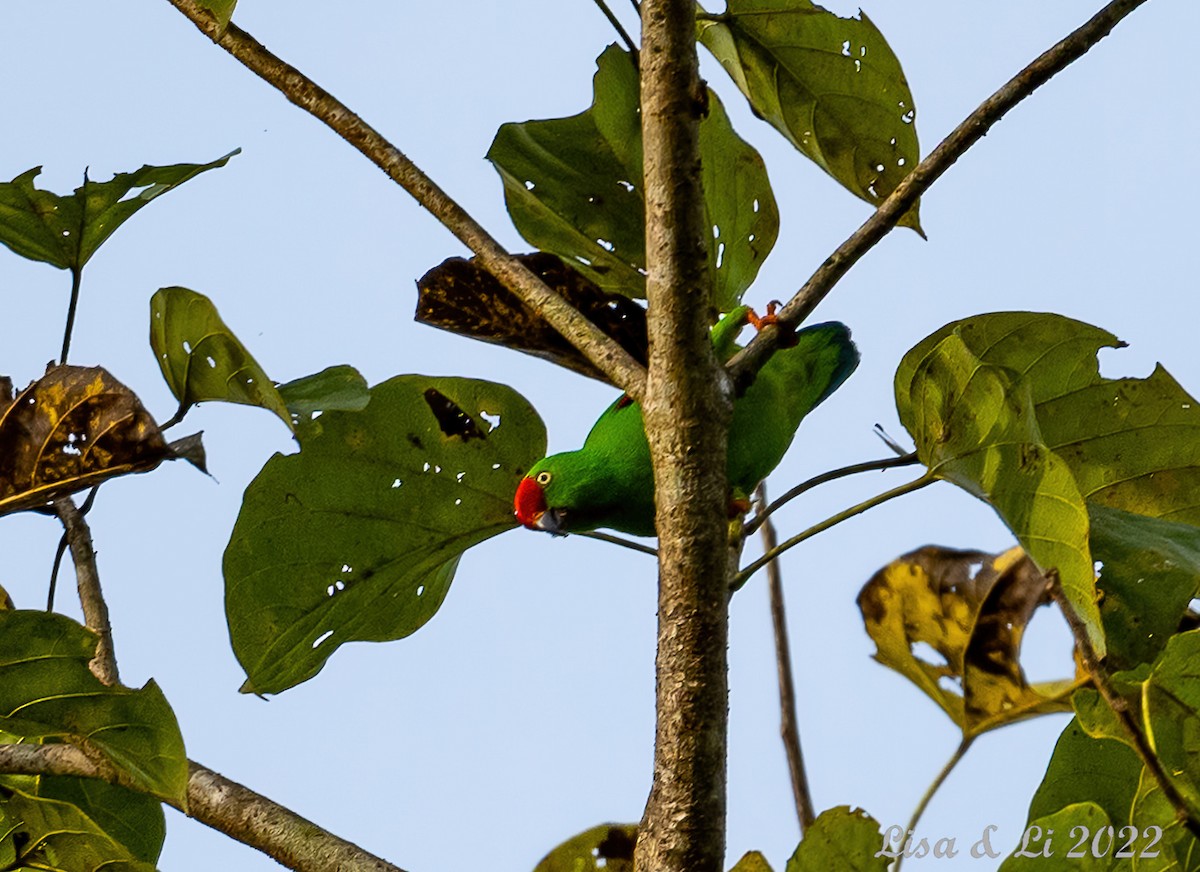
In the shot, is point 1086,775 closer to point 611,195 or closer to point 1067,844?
point 1067,844

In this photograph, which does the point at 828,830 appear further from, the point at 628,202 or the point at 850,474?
the point at 628,202

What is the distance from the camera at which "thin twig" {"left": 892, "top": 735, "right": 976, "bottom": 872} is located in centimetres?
165

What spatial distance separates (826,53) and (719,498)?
1036mm

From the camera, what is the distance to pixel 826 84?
2.17m

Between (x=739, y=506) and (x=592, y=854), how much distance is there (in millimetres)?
945

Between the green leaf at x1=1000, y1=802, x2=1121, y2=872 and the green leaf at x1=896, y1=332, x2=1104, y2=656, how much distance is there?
0.59ft

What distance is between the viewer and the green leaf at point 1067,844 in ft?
4.44

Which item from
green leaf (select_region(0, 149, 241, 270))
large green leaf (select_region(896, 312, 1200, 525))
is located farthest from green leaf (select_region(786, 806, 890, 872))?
green leaf (select_region(0, 149, 241, 270))

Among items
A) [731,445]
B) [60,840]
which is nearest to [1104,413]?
[731,445]

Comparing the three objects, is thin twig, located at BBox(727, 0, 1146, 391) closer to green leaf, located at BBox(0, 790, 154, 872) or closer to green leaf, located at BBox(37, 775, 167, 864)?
green leaf, located at BBox(0, 790, 154, 872)

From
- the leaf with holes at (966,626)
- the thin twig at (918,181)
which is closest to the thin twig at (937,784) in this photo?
the leaf with holes at (966,626)

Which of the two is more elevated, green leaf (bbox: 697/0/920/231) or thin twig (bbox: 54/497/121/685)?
green leaf (bbox: 697/0/920/231)

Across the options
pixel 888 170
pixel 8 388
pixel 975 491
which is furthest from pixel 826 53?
pixel 8 388

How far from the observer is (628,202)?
228cm
